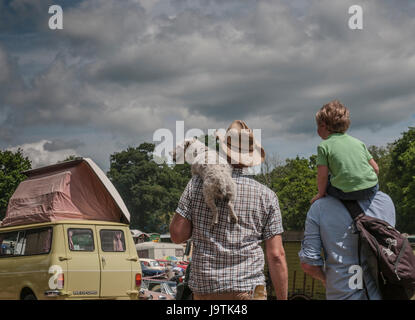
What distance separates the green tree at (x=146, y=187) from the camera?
106 m

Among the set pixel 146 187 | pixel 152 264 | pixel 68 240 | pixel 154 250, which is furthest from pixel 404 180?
pixel 146 187

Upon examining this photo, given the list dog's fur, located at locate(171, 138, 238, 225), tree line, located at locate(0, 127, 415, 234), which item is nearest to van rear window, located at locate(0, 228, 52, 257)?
dog's fur, located at locate(171, 138, 238, 225)

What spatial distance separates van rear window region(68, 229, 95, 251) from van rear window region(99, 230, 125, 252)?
285 millimetres

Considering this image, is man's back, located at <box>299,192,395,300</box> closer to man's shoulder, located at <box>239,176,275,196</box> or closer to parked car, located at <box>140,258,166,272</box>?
man's shoulder, located at <box>239,176,275,196</box>

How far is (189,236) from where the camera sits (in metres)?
3.99

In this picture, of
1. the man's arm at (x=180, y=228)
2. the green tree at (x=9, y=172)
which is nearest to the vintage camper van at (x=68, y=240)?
the man's arm at (x=180, y=228)

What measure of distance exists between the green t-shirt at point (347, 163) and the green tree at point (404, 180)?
5484 centimetres

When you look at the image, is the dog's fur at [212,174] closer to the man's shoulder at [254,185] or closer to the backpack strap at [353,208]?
the man's shoulder at [254,185]

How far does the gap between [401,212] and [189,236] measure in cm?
5647

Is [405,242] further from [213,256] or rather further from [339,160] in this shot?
[213,256]

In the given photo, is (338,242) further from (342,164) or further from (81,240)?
(81,240)
